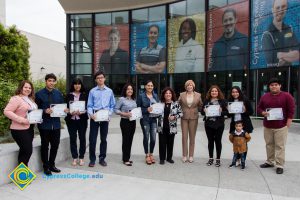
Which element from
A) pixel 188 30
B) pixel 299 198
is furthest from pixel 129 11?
pixel 299 198

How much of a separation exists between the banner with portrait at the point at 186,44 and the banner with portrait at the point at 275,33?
173 inches

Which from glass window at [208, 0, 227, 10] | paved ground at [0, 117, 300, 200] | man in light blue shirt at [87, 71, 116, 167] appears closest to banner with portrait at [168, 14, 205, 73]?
glass window at [208, 0, 227, 10]

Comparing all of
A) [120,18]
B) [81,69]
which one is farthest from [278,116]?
[81,69]

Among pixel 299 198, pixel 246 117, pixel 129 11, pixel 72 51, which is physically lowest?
pixel 299 198

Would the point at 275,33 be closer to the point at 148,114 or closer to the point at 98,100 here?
the point at 148,114

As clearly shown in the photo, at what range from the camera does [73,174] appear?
233 inches

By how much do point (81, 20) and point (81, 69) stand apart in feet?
14.3

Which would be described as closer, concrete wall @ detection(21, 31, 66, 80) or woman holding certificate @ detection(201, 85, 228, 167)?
woman holding certificate @ detection(201, 85, 228, 167)

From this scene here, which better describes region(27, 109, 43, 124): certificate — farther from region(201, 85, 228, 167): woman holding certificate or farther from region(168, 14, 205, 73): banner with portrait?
region(168, 14, 205, 73): banner with portrait

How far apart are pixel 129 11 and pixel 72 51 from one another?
6.40m

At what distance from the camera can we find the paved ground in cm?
482

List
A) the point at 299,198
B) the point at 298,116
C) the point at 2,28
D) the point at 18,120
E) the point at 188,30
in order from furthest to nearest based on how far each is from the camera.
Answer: the point at 188,30
the point at 298,116
the point at 2,28
the point at 18,120
the point at 299,198

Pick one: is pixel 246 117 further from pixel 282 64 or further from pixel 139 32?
pixel 139 32

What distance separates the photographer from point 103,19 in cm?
2705
